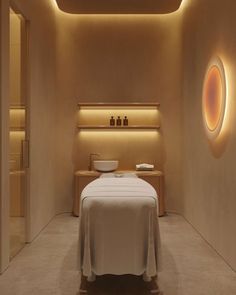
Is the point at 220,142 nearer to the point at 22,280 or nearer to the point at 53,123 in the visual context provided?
the point at 22,280

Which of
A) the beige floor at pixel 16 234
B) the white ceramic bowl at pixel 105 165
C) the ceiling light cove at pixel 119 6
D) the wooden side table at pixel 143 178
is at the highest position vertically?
the ceiling light cove at pixel 119 6

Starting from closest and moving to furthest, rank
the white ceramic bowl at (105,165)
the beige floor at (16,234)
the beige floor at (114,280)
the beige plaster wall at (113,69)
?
the beige floor at (114,280)
the beige floor at (16,234)
the white ceramic bowl at (105,165)
the beige plaster wall at (113,69)

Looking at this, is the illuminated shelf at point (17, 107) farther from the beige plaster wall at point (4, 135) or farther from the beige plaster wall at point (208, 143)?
the beige plaster wall at point (208, 143)

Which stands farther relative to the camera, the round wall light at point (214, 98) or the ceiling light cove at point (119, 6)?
the ceiling light cove at point (119, 6)

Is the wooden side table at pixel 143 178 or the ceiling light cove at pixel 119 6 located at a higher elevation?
the ceiling light cove at pixel 119 6

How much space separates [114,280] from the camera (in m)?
2.87

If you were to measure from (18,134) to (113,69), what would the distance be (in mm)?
2405

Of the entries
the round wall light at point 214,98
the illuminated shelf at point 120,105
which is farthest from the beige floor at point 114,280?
the illuminated shelf at point 120,105

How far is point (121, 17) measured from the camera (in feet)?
18.5

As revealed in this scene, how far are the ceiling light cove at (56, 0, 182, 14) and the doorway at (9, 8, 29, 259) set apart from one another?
4.90 feet

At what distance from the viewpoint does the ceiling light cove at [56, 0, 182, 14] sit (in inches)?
198

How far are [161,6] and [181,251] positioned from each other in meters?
3.39

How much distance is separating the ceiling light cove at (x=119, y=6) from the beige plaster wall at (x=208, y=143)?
1.20ft

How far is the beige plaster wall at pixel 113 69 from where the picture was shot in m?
5.64
